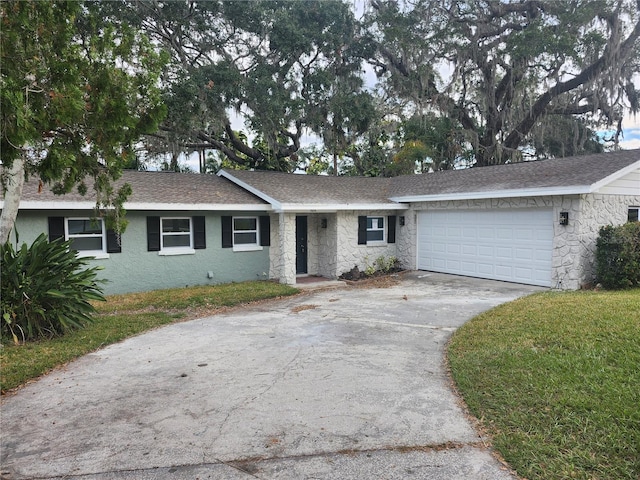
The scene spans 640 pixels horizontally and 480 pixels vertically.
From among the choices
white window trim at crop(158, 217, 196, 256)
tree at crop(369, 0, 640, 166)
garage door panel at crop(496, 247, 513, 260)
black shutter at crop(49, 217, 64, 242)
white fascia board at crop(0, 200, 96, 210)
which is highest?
tree at crop(369, 0, 640, 166)

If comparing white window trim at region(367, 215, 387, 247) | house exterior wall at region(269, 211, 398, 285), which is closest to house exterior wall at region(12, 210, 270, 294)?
house exterior wall at region(269, 211, 398, 285)

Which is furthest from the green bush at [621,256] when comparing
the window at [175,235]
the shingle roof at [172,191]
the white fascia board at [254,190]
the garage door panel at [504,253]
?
the window at [175,235]

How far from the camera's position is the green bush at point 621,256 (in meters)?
10.6

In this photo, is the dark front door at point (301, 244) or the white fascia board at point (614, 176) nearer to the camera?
the white fascia board at point (614, 176)

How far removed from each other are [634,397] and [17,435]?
5.72m

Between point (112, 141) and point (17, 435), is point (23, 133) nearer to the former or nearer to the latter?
point (112, 141)

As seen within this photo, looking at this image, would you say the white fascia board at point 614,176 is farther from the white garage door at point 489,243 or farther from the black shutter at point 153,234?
the black shutter at point 153,234

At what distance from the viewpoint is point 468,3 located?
19.5 m

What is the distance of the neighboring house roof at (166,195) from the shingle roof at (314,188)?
1.92 ft

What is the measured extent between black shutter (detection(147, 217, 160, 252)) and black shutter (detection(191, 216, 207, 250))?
990mm

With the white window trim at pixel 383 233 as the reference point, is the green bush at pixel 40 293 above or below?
below

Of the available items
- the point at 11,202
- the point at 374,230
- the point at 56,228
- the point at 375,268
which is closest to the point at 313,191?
the point at 374,230

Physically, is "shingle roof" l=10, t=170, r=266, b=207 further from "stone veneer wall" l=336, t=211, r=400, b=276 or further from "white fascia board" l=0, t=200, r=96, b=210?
"stone veneer wall" l=336, t=211, r=400, b=276

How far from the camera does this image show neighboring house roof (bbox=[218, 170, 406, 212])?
13562 mm
